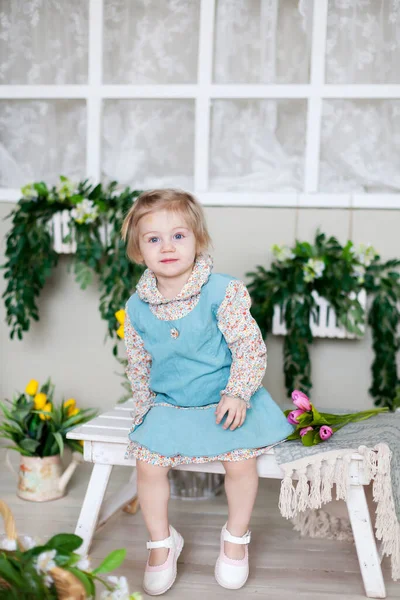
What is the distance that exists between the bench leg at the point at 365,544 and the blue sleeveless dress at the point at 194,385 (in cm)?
25

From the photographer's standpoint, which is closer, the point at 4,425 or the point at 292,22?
the point at 4,425

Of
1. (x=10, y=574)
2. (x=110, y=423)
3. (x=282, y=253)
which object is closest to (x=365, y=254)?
(x=282, y=253)

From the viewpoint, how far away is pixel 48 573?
1.23 metres

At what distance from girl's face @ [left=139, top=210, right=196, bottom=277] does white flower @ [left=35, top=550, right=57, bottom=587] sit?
874 millimetres

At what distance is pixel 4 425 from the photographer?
8.48ft

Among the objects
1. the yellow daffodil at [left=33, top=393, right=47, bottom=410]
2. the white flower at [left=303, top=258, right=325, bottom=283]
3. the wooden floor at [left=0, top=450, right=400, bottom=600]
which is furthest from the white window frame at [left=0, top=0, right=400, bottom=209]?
the wooden floor at [left=0, top=450, right=400, bottom=600]

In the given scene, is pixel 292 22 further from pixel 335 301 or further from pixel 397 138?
pixel 335 301

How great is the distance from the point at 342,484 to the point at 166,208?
2.86ft

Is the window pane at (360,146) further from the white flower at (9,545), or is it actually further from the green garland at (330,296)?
the white flower at (9,545)

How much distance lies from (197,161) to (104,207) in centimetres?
46

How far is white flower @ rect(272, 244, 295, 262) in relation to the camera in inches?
108

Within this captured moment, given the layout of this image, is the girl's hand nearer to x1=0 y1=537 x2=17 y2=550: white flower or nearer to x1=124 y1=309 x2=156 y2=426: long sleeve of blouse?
x1=124 y1=309 x2=156 y2=426: long sleeve of blouse

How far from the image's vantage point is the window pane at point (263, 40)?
9.43 feet

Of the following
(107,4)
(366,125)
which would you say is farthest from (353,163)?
(107,4)
